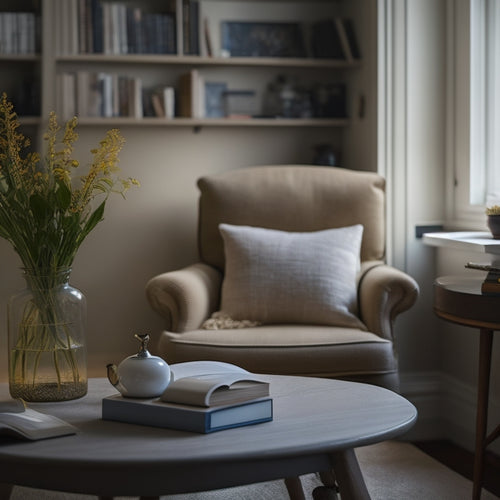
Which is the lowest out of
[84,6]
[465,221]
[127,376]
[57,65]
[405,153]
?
[127,376]

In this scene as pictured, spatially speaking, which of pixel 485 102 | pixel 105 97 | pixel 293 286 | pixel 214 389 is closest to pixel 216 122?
pixel 105 97

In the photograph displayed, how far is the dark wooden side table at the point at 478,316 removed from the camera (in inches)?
87.3

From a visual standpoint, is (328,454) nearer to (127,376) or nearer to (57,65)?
(127,376)

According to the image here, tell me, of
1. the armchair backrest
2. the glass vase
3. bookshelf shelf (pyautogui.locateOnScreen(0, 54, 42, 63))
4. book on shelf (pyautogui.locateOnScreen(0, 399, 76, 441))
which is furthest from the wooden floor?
bookshelf shelf (pyautogui.locateOnScreen(0, 54, 42, 63))

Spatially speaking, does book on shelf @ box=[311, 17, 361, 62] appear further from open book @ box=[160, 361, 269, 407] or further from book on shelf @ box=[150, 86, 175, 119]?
open book @ box=[160, 361, 269, 407]

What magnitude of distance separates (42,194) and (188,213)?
2002 mm

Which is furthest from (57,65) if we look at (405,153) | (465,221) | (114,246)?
(465,221)

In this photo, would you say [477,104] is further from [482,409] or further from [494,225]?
[482,409]

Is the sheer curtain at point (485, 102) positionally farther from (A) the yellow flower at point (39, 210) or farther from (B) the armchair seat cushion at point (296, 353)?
(A) the yellow flower at point (39, 210)

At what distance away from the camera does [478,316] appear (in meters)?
2.24

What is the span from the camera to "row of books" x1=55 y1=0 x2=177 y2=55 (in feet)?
11.6

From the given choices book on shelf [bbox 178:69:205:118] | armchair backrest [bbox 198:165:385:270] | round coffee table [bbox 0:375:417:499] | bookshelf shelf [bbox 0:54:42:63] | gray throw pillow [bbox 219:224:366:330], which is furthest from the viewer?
book on shelf [bbox 178:69:205:118]

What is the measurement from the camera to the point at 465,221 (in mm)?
3293

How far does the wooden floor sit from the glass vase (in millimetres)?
1340
